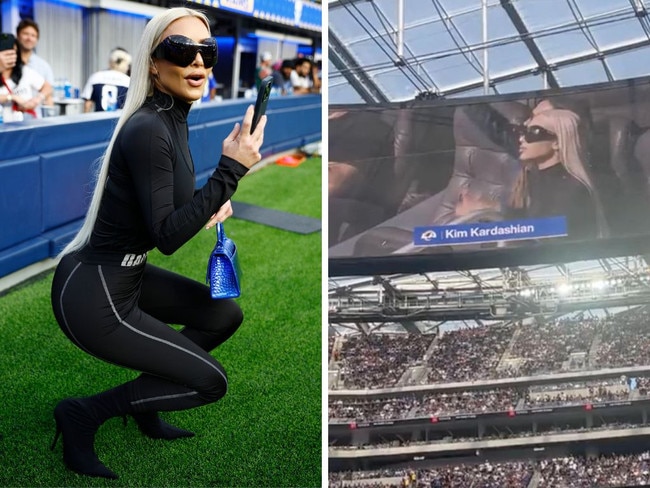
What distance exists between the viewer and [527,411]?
Answer: 2.54m

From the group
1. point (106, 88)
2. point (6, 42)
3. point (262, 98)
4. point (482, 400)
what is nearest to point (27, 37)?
point (106, 88)

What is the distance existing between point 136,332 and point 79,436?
0.50 meters

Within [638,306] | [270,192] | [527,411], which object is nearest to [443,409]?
[527,411]

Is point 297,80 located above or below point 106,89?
above

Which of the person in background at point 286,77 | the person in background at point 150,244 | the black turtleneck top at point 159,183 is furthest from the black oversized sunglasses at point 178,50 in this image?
the person in background at point 286,77

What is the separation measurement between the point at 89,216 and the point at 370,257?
89 cm

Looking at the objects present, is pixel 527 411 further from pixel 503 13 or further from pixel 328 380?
pixel 503 13

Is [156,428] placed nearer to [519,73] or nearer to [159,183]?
[159,183]

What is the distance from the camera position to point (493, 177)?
2.50 metres

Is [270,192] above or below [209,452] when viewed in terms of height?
above

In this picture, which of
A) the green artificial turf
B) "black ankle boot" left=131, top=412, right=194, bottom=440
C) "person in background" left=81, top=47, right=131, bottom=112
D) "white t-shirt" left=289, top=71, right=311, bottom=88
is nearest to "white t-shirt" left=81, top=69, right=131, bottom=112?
"person in background" left=81, top=47, right=131, bottom=112

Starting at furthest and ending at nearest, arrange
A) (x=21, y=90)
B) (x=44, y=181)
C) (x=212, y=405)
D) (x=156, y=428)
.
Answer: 1. (x=21, y=90)
2. (x=44, y=181)
3. (x=212, y=405)
4. (x=156, y=428)

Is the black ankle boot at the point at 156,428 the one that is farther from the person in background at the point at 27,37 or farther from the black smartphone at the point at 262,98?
the person in background at the point at 27,37

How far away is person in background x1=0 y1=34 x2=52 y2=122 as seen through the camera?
556 centimetres
